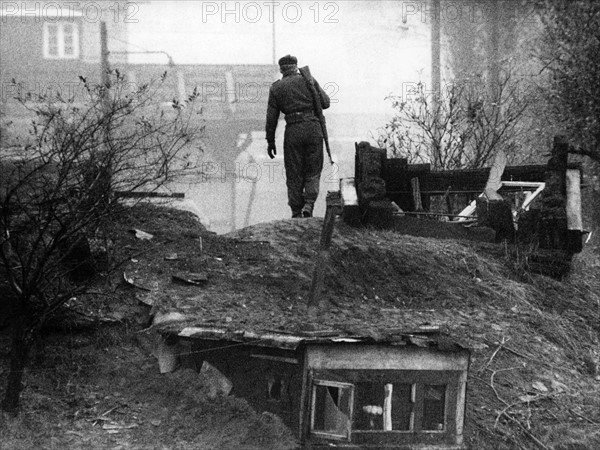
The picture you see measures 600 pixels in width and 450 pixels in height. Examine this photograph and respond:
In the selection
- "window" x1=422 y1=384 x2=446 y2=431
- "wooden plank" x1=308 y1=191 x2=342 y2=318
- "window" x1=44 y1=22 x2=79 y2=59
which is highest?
"window" x1=44 y1=22 x2=79 y2=59

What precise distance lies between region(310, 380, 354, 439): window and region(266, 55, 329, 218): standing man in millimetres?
5321

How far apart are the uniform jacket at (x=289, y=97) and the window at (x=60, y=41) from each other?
69.8 ft

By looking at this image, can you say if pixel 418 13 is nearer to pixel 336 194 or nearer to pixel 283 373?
pixel 336 194

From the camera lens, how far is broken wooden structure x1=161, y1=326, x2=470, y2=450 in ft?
25.1

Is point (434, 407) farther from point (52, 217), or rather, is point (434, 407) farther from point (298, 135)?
point (298, 135)

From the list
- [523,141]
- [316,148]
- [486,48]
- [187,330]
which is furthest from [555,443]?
[486,48]

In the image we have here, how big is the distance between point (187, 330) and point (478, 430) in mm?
2720

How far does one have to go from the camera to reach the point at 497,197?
11922 mm

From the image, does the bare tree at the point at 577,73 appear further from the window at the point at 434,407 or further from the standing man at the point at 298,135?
the window at the point at 434,407

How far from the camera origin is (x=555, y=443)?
333 inches

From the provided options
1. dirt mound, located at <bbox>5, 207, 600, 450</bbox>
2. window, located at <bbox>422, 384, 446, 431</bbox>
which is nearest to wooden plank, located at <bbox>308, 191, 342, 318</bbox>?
dirt mound, located at <bbox>5, 207, 600, 450</bbox>

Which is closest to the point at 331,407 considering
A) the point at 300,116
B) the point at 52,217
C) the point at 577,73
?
the point at 52,217

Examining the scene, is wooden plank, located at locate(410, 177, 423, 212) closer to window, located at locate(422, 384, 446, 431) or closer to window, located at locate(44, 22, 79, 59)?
window, located at locate(422, 384, 446, 431)

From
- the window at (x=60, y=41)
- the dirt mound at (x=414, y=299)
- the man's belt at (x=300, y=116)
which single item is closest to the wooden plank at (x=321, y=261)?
the dirt mound at (x=414, y=299)
